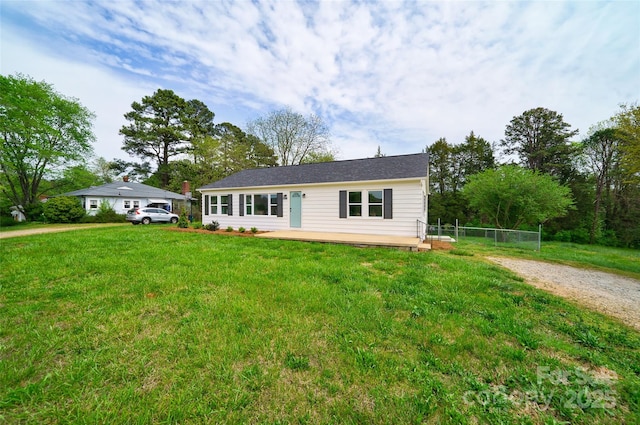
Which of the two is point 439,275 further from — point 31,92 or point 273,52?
point 31,92

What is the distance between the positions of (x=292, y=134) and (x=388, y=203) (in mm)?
17933

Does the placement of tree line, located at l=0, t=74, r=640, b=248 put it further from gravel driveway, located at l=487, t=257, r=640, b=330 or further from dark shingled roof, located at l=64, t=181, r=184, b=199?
gravel driveway, located at l=487, t=257, r=640, b=330

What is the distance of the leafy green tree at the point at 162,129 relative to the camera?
27.5 metres

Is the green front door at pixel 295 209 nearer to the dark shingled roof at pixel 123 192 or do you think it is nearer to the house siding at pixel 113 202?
the dark shingled roof at pixel 123 192

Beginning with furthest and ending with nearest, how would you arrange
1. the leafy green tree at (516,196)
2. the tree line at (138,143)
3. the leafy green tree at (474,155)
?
the leafy green tree at (474,155) → the tree line at (138,143) → the leafy green tree at (516,196)

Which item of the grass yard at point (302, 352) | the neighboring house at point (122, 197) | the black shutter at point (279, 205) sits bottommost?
the grass yard at point (302, 352)

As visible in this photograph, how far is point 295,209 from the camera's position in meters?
11.8

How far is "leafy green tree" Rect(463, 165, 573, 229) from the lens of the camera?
1628 centimetres

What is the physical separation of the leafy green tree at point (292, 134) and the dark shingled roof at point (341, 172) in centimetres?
1117

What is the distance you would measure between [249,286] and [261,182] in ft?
30.9

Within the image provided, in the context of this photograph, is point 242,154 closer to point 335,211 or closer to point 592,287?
point 335,211

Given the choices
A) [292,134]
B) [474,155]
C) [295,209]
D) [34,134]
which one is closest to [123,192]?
[34,134]

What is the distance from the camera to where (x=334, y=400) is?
1.78m

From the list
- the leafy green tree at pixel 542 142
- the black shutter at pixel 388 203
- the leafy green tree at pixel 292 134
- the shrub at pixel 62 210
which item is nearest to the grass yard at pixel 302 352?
the black shutter at pixel 388 203
